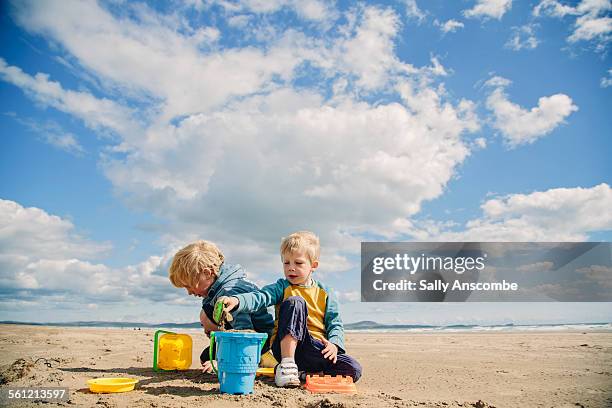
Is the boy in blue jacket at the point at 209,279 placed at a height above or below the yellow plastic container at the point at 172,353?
above

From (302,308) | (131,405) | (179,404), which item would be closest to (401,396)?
(302,308)

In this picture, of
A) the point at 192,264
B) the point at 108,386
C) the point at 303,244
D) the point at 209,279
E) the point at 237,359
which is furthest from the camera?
the point at 209,279

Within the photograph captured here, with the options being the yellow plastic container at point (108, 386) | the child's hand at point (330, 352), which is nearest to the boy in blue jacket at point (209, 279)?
the child's hand at point (330, 352)

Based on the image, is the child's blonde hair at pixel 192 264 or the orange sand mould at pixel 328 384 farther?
the child's blonde hair at pixel 192 264

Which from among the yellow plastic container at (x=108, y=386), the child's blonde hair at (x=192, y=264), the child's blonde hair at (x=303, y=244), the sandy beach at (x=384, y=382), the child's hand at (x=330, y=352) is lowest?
the sandy beach at (x=384, y=382)

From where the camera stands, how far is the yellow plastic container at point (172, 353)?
13.6 feet

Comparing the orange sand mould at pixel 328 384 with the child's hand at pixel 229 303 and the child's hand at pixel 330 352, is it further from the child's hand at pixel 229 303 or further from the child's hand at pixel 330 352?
the child's hand at pixel 229 303

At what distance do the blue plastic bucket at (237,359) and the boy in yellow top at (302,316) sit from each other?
0.30 meters

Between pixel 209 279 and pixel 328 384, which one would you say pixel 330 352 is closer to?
pixel 328 384

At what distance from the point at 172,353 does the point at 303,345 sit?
1.40m

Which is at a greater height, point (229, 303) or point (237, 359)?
point (229, 303)

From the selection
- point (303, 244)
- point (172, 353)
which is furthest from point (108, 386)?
point (303, 244)

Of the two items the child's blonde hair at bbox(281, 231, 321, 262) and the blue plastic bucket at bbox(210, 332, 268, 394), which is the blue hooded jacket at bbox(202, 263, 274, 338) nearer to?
the child's blonde hair at bbox(281, 231, 321, 262)

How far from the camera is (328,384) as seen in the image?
10.2ft
